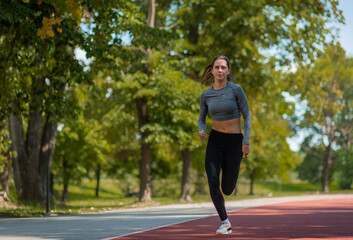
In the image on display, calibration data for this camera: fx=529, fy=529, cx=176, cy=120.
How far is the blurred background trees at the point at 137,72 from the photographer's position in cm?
1282

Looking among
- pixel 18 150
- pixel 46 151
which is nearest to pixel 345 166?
pixel 46 151

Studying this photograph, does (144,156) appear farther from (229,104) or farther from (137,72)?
(229,104)

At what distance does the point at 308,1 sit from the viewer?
2059 centimetres

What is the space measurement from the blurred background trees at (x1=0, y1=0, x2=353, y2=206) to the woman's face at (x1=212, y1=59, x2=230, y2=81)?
63 centimetres

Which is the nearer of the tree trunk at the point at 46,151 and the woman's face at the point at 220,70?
the woman's face at the point at 220,70

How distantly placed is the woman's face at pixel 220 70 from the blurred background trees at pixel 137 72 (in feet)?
2.07

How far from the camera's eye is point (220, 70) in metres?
6.62

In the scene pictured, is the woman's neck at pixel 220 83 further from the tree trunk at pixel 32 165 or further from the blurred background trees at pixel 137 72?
the tree trunk at pixel 32 165

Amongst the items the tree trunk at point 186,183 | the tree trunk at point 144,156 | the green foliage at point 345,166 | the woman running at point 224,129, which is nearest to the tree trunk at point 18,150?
the tree trunk at point 144,156

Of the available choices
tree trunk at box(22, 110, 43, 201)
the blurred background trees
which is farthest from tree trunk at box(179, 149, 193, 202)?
tree trunk at box(22, 110, 43, 201)

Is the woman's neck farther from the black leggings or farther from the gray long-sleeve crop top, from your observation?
the black leggings

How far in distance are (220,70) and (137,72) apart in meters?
13.5

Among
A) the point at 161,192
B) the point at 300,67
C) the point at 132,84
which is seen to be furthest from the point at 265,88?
the point at 161,192

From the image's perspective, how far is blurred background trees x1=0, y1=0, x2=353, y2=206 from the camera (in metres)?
12.8
